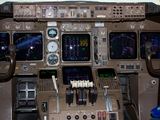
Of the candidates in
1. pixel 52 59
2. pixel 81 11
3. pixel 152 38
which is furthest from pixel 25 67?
pixel 152 38

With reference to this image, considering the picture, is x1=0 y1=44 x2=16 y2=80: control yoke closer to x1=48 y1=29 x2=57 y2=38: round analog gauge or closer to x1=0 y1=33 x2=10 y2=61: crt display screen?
x1=0 y1=33 x2=10 y2=61: crt display screen

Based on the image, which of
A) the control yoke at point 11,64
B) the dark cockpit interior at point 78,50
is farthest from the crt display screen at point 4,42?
the control yoke at point 11,64

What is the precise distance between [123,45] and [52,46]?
1.24 m

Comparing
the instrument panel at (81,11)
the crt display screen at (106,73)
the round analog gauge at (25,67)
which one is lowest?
the crt display screen at (106,73)

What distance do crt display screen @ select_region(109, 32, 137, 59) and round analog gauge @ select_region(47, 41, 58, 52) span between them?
961 millimetres

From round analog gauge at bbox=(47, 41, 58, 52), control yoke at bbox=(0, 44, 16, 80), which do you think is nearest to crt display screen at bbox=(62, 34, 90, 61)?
round analog gauge at bbox=(47, 41, 58, 52)

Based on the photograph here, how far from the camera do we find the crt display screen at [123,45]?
3418 millimetres

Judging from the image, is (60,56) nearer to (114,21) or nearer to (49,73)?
(49,73)

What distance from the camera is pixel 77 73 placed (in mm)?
3203

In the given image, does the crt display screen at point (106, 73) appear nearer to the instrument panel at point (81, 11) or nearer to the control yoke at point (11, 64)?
the instrument panel at point (81, 11)

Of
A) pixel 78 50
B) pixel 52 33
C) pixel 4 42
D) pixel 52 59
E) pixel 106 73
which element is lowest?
pixel 106 73

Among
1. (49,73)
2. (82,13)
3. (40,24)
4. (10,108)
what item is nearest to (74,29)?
(82,13)

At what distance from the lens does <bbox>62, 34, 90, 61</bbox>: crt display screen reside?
3367mm

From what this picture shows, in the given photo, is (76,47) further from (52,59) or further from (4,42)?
(4,42)
